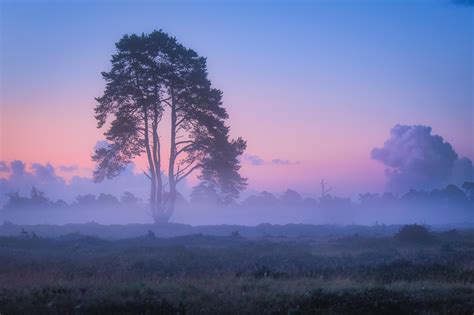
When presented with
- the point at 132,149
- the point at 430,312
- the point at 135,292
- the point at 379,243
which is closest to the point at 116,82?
the point at 132,149

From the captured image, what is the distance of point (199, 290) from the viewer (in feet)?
40.4

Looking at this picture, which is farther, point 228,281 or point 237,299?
point 228,281

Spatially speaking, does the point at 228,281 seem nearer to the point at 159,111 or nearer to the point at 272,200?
the point at 159,111

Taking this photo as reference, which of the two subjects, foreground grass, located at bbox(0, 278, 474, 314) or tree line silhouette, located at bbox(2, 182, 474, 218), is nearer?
foreground grass, located at bbox(0, 278, 474, 314)

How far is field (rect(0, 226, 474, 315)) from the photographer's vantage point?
1098 centimetres

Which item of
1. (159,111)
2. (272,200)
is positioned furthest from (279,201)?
(159,111)

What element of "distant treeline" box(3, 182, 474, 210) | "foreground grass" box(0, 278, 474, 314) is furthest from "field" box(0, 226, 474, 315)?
"distant treeline" box(3, 182, 474, 210)

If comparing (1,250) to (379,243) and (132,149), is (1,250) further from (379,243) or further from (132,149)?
(379,243)

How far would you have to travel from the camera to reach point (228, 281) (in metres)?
13.8

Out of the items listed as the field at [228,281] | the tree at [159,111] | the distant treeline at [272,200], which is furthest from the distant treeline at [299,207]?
the field at [228,281]

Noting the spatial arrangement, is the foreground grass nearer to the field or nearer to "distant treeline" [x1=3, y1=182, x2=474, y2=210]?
the field

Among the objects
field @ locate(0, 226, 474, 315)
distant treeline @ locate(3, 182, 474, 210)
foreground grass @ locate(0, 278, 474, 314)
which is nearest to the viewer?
foreground grass @ locate(0, 278, 474, 314)

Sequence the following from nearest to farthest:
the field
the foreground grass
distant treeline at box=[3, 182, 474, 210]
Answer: the foreground grass
the field
distant treeline at box=[3, 182, 474, 210]

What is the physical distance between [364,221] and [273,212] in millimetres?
23189
